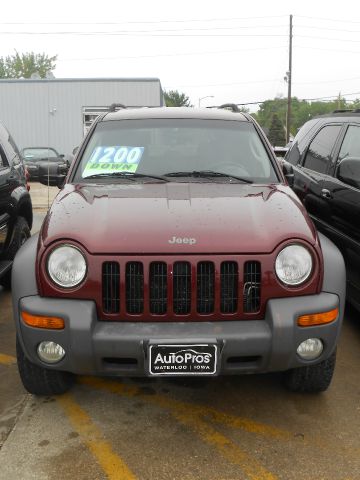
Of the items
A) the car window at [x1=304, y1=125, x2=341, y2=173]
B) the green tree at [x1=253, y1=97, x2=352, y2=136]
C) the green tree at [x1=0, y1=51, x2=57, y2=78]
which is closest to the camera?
the car window at [x1=304, y1=125, x2=341, y2=173]

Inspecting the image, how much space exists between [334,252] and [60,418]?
5.96ft

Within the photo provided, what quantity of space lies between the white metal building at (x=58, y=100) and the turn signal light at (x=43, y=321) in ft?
87.3

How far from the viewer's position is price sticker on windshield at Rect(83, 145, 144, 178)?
347cm

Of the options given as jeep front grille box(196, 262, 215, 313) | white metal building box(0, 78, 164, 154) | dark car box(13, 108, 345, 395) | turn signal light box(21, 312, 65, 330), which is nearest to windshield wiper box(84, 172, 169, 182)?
dark car box(13, 108, 345, 395)

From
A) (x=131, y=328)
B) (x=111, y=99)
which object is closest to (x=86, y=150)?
(x=131, y=328)

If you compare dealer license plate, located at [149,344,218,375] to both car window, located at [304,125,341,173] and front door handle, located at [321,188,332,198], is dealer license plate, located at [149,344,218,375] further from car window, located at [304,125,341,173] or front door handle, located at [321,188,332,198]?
car window, located at [304,125,341,173]

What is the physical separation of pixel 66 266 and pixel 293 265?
115 cm

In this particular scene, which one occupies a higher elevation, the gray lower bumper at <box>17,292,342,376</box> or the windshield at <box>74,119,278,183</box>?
the windshield at <box>74,119,278,183</box>

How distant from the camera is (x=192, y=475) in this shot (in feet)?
7.86

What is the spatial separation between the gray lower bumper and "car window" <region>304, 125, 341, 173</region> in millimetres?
2320

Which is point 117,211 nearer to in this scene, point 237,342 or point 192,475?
point 237,342

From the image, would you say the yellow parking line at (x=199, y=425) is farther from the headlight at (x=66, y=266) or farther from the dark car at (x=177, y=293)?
the headlight at (x=66, y=266)

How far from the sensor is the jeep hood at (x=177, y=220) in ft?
8.18

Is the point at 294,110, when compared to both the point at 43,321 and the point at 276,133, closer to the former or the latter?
the point at 276,133
